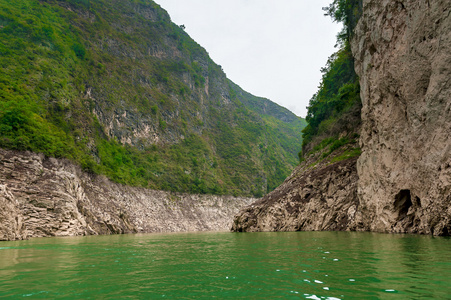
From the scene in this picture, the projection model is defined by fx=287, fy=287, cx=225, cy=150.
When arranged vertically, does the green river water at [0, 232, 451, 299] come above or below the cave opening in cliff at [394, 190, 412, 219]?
below

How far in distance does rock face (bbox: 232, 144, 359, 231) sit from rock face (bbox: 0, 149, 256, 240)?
22.8 meters

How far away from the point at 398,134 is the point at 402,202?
17.0ft

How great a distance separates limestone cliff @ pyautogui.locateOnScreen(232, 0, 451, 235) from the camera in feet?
55.9

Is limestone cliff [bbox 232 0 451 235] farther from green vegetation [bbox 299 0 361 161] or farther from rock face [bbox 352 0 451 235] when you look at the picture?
green vegetation [bbox 299 0 361 161]

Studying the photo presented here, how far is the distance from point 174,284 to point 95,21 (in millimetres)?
111951

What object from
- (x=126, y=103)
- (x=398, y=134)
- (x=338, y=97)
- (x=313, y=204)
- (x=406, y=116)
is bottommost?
(x=313, y=204)

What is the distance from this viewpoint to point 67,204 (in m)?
36.9

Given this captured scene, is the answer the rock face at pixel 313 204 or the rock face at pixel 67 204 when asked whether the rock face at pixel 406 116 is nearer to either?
the rock face at pixel 313 204

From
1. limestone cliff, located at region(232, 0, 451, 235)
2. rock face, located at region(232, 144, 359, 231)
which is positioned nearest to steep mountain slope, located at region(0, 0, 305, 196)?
rock face, located at region(232, 144, 359, 231)

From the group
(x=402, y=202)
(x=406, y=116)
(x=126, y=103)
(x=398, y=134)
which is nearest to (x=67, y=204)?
(x=402, y=202)

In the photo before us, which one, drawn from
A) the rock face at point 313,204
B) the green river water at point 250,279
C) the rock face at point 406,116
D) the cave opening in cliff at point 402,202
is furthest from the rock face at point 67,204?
the cave opening in cliff at point 402,202

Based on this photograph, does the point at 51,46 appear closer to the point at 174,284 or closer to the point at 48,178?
the point at 48,178

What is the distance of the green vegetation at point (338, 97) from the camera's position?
3872 cm

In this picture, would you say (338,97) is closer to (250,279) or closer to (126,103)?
(250,279)
